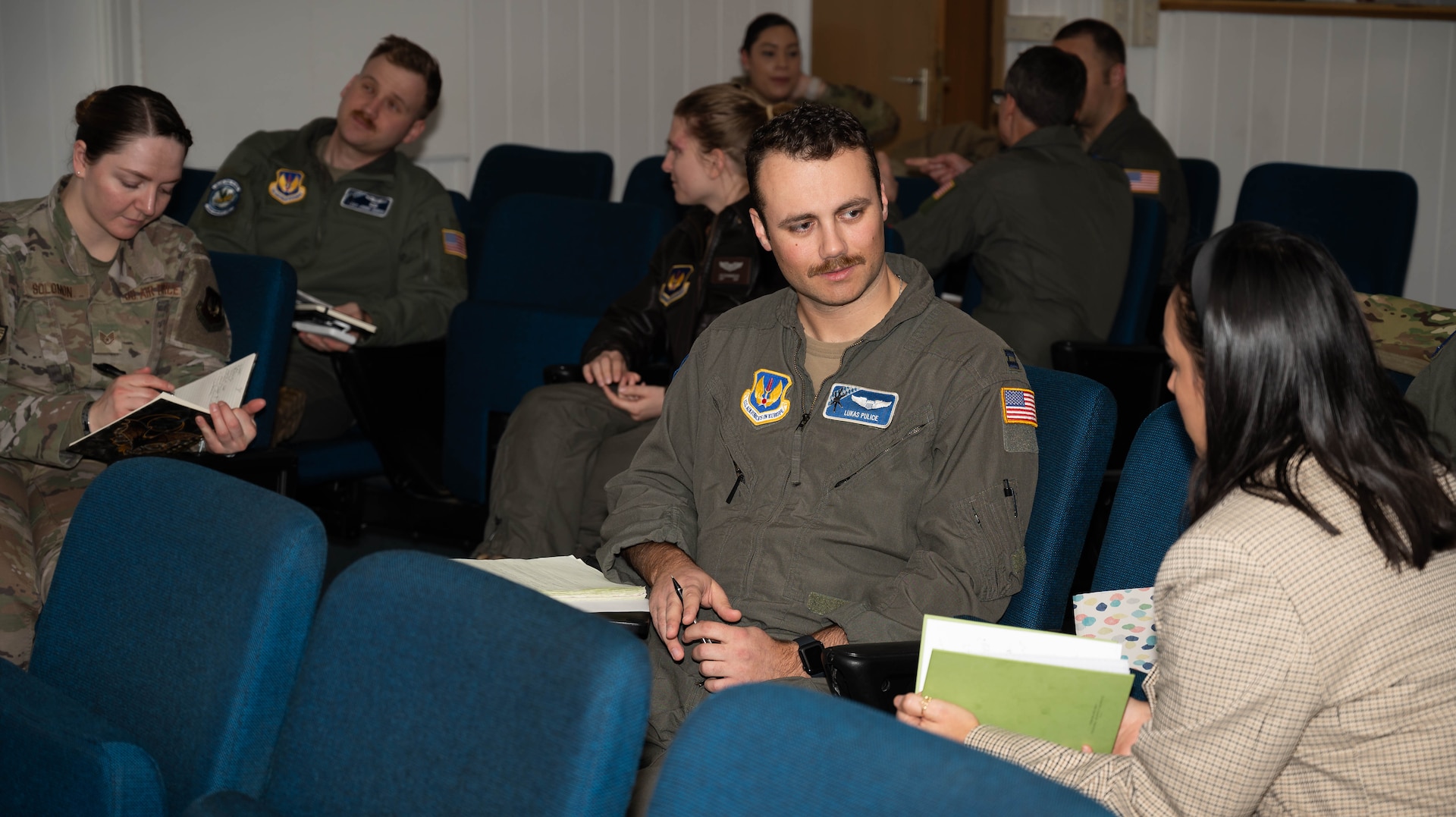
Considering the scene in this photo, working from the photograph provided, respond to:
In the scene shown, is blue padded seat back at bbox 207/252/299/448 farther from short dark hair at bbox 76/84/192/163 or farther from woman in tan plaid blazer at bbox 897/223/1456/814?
woman in tan plaid blazer at bbox 897/223/1456/814

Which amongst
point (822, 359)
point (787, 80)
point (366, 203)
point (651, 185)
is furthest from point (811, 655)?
point (787, 80)

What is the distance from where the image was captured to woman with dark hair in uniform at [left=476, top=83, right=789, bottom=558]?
256cm

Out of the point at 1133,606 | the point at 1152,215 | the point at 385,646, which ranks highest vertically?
the point at 1152,215

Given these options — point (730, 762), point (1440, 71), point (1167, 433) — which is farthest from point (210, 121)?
point (1440, 71)

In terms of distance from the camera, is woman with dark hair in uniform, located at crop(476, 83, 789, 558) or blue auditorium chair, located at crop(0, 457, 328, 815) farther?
woman with dark hair in uniform, located at crop(476, 83, 789, 558)

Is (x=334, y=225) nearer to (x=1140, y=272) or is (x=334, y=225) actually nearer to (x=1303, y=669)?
(x=1140, y=272)

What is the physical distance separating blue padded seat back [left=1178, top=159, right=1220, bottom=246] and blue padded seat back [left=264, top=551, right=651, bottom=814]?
4.21 m

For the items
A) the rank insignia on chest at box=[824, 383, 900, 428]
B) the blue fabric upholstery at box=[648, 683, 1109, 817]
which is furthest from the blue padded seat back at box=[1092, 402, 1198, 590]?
the blue fabric upholstery at box=[648, 683, 1109, 817]

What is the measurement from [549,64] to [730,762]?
5.39 meters

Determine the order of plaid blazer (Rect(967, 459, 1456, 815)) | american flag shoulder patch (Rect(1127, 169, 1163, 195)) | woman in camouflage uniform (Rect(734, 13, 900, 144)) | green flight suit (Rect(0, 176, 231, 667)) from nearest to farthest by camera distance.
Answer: plaid blazer (Rect(967, 459, 1456, 815)) < green flight suit (Rect(0, 176, 231, 667)) < american flag shoulder patch (Rect(1127, 169, 1163, 195)) < woman in camouflage uniform (Rect(734, 13, 900, 144))

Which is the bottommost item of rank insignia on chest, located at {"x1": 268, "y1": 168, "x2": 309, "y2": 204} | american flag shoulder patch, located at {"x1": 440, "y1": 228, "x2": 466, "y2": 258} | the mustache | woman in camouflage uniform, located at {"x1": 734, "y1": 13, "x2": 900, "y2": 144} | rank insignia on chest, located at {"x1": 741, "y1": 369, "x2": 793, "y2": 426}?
rank insignia on chest, located at {"x1": 741, "y1": 369, "x2": 793, "y2": 426}

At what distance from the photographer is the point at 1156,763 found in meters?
1.08

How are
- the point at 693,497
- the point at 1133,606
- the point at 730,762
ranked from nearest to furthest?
the point at 730,762
the point at 1133,606
the point at 693,497

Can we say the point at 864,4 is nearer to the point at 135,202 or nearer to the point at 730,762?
the point at 135,202
